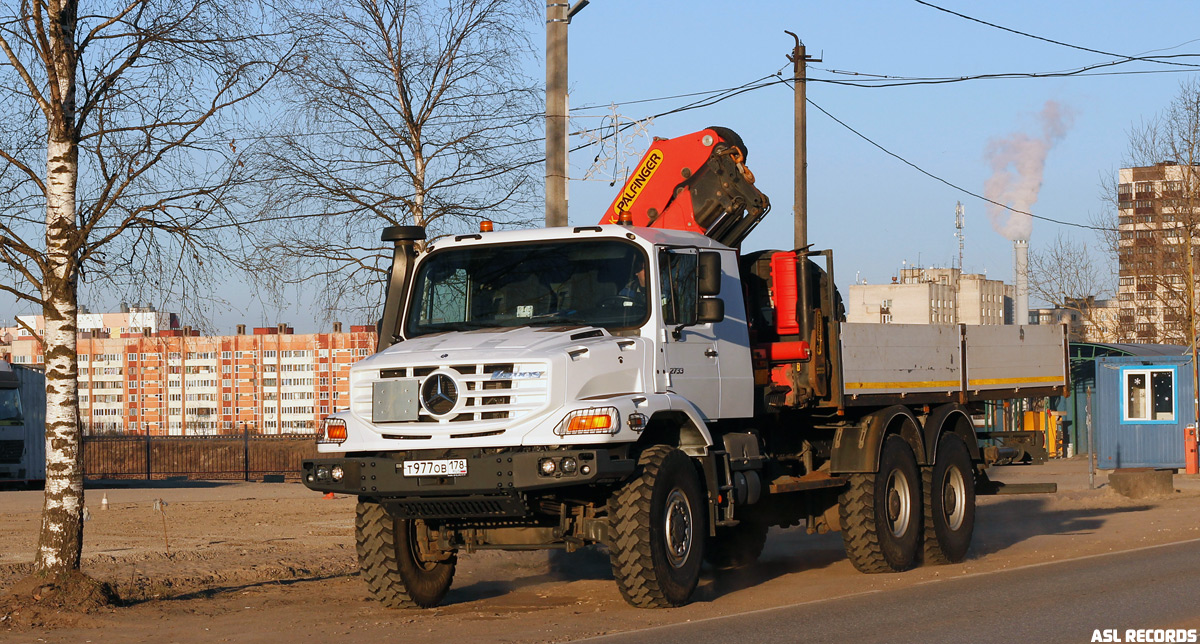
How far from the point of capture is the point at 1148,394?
3083cm

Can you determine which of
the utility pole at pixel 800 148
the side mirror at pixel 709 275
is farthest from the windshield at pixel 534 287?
the utility pole at pixel 800 148

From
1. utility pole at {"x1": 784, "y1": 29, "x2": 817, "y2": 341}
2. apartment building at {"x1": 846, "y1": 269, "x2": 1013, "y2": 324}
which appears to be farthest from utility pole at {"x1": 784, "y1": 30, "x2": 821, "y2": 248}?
apartment building at {"x1": 846, "y1": 269, "x2": 1013, "y2": 324}

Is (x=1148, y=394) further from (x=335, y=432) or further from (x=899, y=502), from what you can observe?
(x=335, y=432)

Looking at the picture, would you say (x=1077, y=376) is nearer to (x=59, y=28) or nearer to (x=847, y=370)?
(x=847, y=370)

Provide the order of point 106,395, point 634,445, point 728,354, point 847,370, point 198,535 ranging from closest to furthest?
point 634,445
point 728,354
point 847,370
point 198,535
point 106,395

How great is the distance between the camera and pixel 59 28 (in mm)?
10422

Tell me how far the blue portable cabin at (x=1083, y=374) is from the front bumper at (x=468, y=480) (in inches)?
957

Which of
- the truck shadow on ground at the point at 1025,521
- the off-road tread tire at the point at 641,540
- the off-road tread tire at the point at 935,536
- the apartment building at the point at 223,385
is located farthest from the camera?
the apartment building at the point at 223,385

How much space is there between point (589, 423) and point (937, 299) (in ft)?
350

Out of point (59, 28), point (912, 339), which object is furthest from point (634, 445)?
point (59, 28)

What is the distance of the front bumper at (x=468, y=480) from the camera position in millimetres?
9359

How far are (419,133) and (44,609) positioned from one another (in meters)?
8.73

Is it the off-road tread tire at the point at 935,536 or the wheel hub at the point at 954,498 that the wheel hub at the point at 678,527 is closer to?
the off-road tread tire at the point at 935,536

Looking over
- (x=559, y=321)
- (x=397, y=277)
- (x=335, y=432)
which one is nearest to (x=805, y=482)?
(x=559, y=321)
